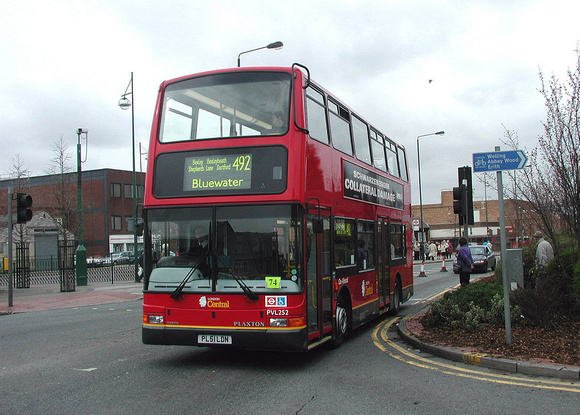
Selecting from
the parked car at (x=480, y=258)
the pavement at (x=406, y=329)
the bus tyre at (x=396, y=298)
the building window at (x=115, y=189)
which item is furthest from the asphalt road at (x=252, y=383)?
the building window at (x=115, y=189)

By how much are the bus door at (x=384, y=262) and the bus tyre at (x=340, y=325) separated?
8.99 feet

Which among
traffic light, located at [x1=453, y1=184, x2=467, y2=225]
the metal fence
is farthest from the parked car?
the metal fence

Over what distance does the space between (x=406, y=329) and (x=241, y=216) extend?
4.53 m

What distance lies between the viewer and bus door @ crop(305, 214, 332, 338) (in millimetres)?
7883

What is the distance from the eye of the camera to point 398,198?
47.2 ft

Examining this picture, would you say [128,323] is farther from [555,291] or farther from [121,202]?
[121,202]

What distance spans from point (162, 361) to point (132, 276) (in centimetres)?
2807

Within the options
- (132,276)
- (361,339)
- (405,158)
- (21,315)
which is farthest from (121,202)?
(361,339)

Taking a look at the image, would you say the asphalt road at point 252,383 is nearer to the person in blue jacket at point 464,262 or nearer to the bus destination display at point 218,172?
the bus destination display at point 218,172

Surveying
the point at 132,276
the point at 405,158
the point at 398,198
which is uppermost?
the point at 405,158

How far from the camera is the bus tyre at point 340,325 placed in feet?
30.0

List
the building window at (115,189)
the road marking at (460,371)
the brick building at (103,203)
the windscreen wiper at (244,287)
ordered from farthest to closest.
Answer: the building window at (115,189), the brick building at (103,203), the windscreen wiper at (244,287), the road marking at (460,371)

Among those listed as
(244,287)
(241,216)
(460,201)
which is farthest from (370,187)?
(244,287)

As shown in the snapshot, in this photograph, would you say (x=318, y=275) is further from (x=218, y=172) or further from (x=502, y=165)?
(x=502, y=165)
